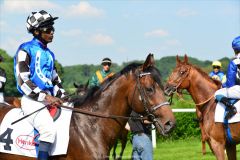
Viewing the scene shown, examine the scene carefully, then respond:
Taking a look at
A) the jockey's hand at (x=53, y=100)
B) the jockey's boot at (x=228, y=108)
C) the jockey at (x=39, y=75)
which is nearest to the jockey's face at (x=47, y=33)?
the jockey at (x=39, y=75)

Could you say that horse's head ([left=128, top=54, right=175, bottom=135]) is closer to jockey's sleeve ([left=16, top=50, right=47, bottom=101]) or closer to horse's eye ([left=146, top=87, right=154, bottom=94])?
horse's eye ([left=146, top=87, right=154, bottom=94])

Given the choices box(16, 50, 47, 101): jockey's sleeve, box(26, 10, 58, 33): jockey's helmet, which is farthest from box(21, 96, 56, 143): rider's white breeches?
box(26, 10, 58, 33): jockey's helmet

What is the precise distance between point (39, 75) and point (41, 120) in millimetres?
515

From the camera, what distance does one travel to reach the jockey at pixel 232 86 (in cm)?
814

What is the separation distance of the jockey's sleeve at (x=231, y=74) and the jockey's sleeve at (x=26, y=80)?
3.89 m

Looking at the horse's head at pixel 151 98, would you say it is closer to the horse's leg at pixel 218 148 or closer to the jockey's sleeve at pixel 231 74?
the jockey's sleeve at pixel 231 74

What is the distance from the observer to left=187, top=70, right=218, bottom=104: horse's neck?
30.8 ft

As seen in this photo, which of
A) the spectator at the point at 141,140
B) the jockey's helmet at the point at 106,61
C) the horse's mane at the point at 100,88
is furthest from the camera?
the jockey's helmet at the point at 106,61

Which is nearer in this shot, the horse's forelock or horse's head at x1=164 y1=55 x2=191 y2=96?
the horse's forelock

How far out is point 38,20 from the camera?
18.0 ft

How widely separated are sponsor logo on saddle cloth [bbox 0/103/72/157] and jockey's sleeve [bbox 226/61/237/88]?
3.54m

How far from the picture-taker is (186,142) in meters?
15.7

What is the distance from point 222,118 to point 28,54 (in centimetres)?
443

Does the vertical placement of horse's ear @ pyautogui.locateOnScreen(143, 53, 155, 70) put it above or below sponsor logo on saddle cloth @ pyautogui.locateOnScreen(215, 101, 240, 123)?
above
